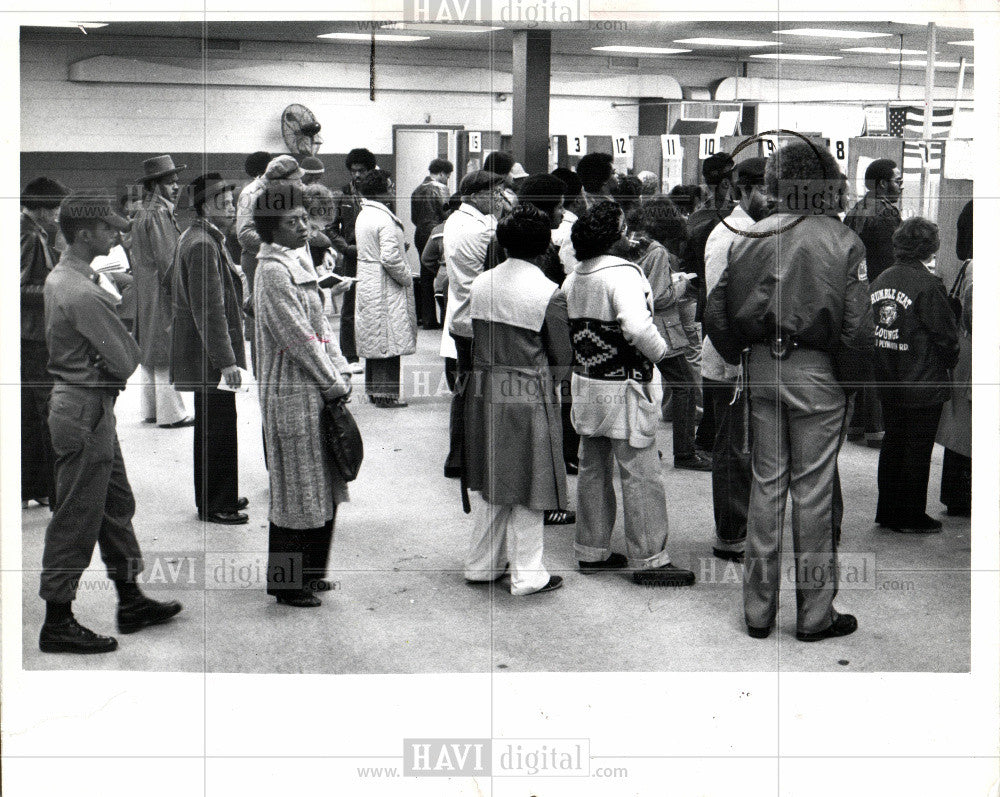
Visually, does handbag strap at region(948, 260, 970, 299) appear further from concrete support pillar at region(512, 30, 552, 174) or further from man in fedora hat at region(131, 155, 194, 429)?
man in fedora hat at region(131, 155, 194, 429)

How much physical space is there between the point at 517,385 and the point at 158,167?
194cm

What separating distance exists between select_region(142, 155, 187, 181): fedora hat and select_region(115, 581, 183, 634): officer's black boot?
1845mm

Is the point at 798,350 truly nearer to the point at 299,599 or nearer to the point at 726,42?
the point at 299,599

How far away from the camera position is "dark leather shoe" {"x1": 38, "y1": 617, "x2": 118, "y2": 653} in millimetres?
3816

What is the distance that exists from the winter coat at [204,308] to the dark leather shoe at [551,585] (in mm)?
1538

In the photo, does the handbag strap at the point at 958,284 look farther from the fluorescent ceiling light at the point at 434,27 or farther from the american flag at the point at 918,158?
the american flag at the point at 918,158

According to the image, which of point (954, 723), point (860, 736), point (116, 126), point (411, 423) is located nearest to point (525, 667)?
point (860, 736)

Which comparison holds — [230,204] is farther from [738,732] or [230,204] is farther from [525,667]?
[738,732]

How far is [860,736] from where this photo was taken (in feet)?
11.1

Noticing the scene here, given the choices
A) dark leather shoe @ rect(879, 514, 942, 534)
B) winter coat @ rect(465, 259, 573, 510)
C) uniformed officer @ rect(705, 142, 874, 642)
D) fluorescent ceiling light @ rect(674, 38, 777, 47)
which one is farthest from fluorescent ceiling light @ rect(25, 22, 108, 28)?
fluorescent ceiling light @ rect(674, 38, 777, 47)

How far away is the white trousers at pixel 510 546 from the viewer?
4.54 meters

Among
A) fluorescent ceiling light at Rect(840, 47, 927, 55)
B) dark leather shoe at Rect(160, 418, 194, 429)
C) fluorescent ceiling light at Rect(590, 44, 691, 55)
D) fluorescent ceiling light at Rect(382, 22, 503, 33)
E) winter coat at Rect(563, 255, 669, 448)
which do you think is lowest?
dark leather shoe at Rect(160, 418, 194, 429)

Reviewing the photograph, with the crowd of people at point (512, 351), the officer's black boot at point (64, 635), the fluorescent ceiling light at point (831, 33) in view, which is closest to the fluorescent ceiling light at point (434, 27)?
the crowd of people at point (512, 351)

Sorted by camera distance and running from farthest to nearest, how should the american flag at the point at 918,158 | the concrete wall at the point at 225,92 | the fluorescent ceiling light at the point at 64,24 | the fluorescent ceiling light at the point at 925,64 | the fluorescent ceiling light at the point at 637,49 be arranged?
the fluorescent ceiling light at the point at 925,64
the fluorescent ceiling light at the point at 637,49
the american flag at the point at 918,158
the concrete wall at the point at 225,92
the fluorescent ceiling light at the point at 64,24
